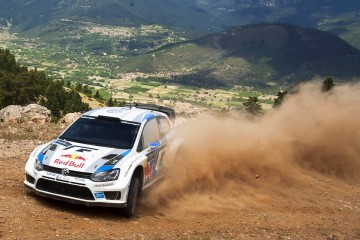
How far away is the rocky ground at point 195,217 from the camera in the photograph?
8.25 m

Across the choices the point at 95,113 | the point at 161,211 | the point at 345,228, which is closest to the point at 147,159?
the point at 161,211

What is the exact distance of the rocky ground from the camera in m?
8.25

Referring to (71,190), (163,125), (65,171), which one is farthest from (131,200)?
(163,125)

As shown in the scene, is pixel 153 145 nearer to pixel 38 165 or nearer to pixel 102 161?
pixel 102 161

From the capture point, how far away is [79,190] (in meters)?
8.64

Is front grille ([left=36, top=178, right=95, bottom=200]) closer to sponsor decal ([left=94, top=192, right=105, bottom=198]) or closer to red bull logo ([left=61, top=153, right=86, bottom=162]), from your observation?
sponsor decal ([left=94, top=192, right=105, bottom=198])

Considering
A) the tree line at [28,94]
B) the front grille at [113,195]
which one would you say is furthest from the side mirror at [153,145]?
the tree line at [28,94]

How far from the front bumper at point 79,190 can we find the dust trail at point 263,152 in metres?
1.90

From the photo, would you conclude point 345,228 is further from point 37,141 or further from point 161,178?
point 37,141

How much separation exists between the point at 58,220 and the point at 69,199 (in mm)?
434

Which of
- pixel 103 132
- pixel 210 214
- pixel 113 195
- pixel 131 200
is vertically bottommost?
pixel 210 214

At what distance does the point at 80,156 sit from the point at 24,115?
12454 mm

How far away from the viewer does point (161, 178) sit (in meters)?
11.2

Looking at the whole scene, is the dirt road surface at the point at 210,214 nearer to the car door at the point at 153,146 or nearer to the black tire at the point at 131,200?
the black tire at the point at 131,200
